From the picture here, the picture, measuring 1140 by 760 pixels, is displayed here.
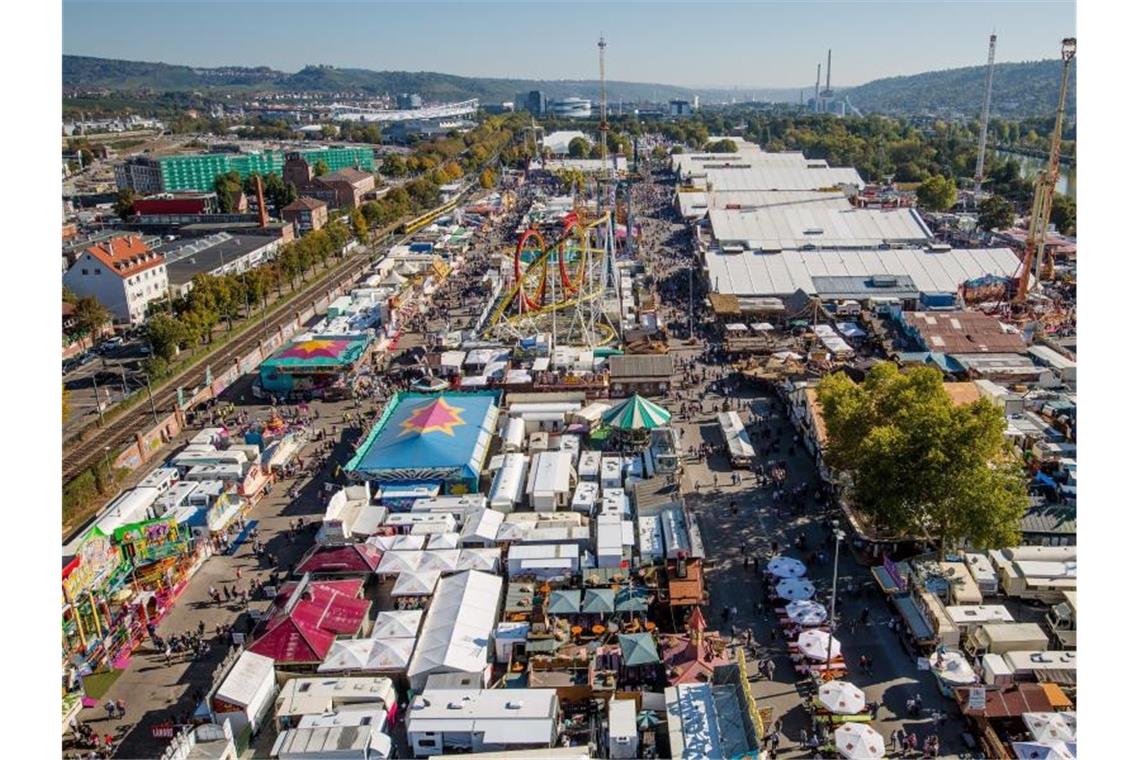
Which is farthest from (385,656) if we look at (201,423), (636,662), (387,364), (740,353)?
(740,353)

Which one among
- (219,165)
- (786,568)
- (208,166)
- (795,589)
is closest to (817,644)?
(795,589)

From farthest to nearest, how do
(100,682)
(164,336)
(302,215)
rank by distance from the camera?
(302,215) → (164,336) → (100,682)

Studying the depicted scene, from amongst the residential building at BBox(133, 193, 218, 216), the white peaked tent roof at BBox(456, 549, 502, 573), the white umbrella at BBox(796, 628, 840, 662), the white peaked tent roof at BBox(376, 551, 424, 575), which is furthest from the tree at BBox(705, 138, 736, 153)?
the white umbrella at BBox(796, 628, 840, 662)

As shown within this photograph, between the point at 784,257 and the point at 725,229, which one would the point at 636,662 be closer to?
the point at 784,257

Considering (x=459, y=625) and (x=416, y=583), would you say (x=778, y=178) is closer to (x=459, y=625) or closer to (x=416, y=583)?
(x=416, y=583)

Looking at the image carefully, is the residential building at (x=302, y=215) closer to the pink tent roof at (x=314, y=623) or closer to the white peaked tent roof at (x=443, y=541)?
the white peaked tent roof at (x=443, y=541)
